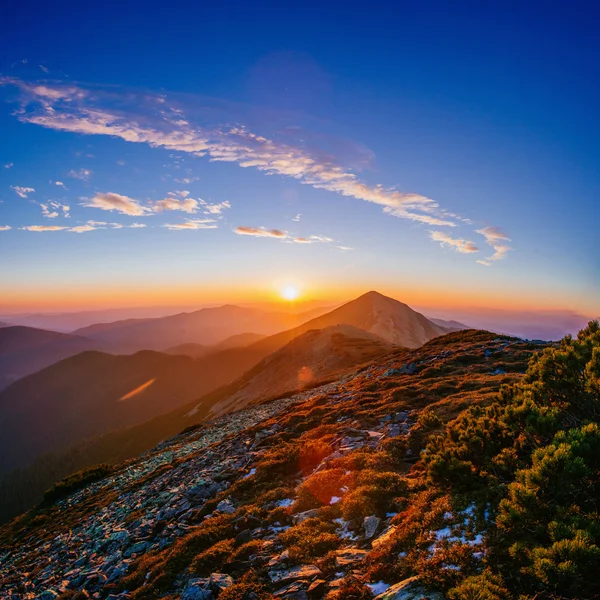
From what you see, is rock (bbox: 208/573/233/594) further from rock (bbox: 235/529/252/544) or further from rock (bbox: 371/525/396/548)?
rock (bbox: 371/525/396/548)

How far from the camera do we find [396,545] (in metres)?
9.45

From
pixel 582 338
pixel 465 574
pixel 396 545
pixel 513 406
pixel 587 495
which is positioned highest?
pixel 582 338

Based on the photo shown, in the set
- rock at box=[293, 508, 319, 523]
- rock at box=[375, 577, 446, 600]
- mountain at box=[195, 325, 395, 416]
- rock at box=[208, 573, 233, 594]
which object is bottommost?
mountain at box=[195, 325, 395, 416]

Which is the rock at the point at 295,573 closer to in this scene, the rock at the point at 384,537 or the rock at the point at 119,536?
the rock at the point at 384,537

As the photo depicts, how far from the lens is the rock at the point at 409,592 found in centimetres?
734

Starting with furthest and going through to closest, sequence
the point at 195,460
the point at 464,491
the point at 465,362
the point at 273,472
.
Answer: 1. the point at 465,362
2. the point at 195,460
3. the point at 273,472
4. the point at 464,491

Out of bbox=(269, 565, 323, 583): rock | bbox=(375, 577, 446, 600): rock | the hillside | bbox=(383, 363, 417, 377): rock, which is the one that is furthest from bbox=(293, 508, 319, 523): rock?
bbox=(383, 363, 417, 377): rock

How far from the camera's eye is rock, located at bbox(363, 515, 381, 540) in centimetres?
1080

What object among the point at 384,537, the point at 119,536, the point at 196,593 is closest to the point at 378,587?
the point at 384,537

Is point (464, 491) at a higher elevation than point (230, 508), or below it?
higher

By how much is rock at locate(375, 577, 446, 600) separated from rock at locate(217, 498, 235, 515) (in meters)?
9.65

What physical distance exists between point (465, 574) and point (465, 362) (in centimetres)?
2940

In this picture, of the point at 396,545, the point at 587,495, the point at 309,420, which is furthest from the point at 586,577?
the point at 309,420

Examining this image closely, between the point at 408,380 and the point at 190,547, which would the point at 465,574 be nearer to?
the point at 190,547
